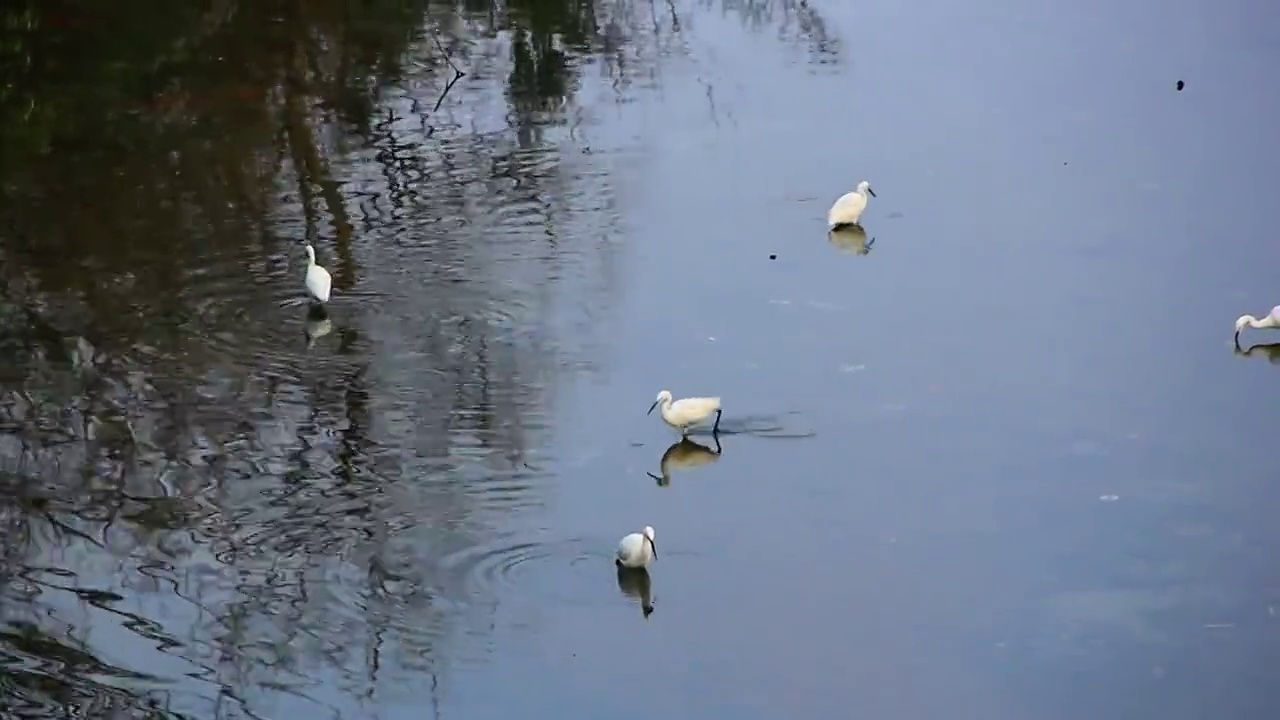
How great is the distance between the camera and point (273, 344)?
896 centimetres

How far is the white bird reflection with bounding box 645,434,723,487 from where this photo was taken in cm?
795

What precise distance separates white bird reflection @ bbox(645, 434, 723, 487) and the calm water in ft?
0.09

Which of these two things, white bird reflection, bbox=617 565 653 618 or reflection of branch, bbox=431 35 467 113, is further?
reflection of branch, bbox=431 35 467 113

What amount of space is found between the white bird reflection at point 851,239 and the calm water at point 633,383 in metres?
0.03

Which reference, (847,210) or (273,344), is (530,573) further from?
(847,210)

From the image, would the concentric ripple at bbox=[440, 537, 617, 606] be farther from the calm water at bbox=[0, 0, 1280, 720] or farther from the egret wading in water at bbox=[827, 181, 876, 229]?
the egret wading in water at bbox=[827, 181, 876, 229]

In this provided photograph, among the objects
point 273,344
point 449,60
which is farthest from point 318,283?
point 449,60

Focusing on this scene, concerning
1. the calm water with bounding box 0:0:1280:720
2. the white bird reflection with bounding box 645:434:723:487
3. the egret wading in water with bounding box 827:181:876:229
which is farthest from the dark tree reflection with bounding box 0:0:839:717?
the egret wading in water with bounding box 827:181:876:229

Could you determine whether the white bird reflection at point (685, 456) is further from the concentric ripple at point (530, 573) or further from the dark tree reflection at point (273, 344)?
the concentric ripple at point (530, 573)

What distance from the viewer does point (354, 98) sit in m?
13.3

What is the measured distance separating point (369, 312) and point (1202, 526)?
4.23 metres

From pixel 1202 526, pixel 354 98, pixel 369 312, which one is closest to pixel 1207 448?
pixel 1202 526

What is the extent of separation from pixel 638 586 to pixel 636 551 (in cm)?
13

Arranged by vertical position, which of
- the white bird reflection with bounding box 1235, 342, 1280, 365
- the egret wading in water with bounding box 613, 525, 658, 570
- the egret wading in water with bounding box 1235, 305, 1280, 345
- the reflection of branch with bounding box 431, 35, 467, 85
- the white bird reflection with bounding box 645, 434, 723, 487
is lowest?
the white bird reflection with bounding box 645, 434, 723, 487
